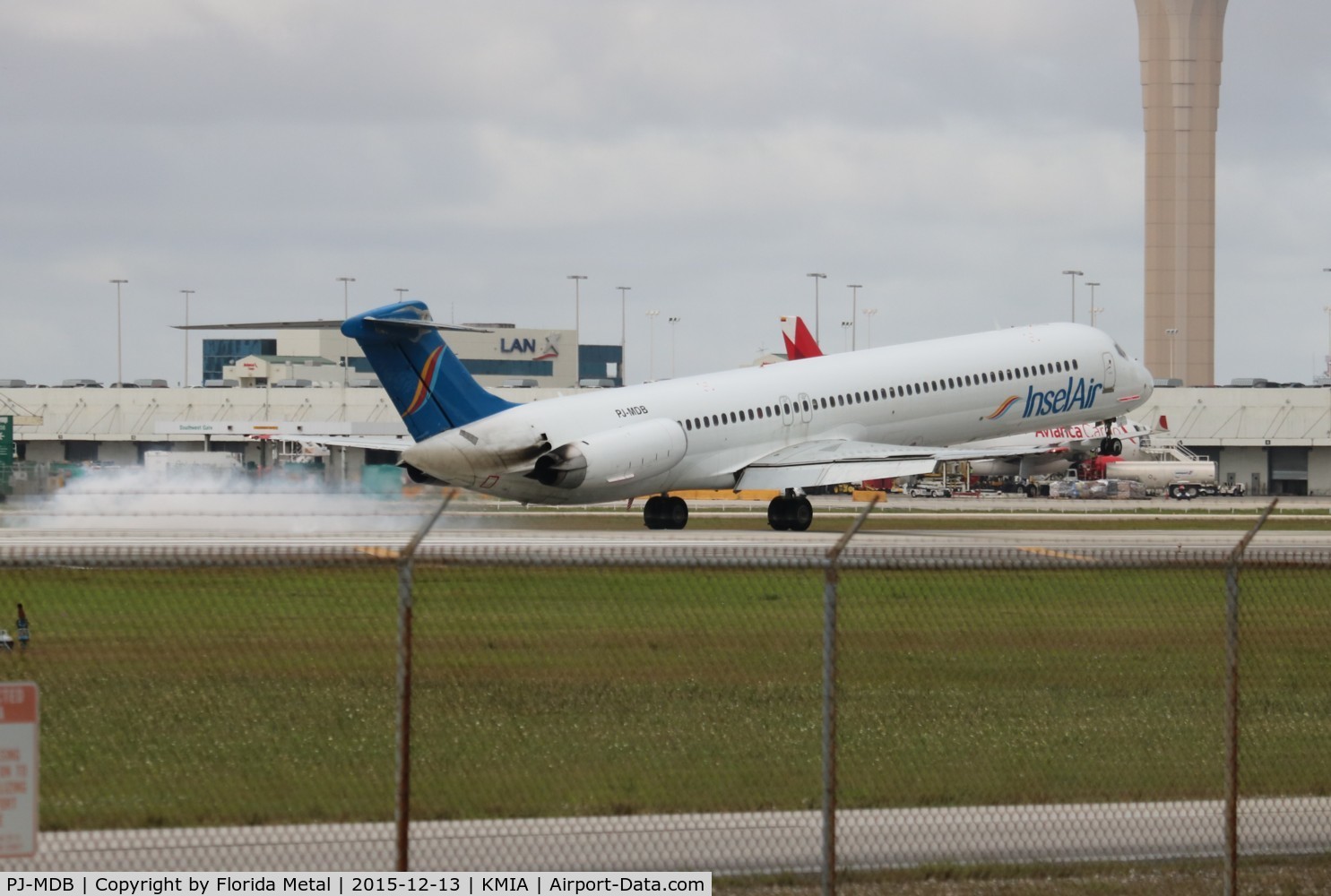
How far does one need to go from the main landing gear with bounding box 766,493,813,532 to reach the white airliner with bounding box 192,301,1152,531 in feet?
0.15

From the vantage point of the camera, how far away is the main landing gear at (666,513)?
46188 mm

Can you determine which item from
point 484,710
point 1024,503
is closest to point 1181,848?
point 484,710

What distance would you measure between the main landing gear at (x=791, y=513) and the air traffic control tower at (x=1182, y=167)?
93.5m

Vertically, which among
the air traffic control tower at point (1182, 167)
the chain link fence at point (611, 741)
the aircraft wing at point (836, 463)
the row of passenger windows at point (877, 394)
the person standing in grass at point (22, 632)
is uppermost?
Result: the air traffic control tower at point (1182, 167)

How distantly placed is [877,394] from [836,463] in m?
3.29

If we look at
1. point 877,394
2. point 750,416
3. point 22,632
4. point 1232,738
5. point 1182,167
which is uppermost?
point 1182,167

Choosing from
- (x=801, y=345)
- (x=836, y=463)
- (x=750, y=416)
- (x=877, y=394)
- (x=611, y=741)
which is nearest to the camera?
(x=611, y=741)

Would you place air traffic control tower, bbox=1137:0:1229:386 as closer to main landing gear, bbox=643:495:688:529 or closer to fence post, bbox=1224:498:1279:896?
main landing gear, bbox=643:495:688:529

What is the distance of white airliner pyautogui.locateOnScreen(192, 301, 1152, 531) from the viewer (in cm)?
4134

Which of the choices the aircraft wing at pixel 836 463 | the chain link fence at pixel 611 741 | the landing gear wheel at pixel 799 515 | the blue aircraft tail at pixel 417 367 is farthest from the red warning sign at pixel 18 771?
the landing gear wheel at pixel 799 515

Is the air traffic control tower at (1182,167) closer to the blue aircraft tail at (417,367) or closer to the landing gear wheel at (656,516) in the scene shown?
the landing gear wheel at (656,516)

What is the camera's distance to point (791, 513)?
46656 mm

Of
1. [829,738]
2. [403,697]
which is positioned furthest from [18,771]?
[829,738]

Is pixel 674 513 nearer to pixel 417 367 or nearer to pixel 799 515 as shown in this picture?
pixel 799 515
